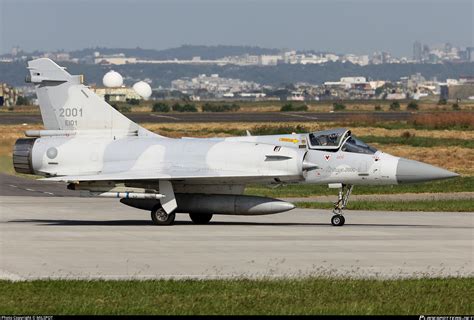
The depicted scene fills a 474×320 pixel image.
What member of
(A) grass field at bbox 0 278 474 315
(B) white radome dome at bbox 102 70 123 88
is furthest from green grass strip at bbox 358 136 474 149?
(B) white radome dome at bbox 102 70 123 88

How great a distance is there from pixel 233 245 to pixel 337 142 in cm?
562

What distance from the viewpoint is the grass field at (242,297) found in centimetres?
1442

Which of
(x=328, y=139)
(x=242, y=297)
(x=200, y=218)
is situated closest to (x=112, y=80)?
(x=200, y=218)

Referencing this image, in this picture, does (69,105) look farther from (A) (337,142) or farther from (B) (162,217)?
(A) (337,142)

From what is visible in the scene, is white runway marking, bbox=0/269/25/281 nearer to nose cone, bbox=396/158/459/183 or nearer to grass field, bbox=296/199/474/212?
nose cone, bbox=396/158/459/183

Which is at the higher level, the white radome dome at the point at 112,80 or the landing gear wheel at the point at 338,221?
the landing gear wheel at the point at 338,221

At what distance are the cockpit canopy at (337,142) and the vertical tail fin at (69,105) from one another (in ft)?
14.5

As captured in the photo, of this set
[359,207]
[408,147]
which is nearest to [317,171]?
[359,207]

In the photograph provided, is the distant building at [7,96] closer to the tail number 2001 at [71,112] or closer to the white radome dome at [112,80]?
the white radome dome at [112,80]

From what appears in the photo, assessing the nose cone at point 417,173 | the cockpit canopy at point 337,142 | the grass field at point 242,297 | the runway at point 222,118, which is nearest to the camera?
the grass field at point 242,297

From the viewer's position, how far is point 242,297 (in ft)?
50.5

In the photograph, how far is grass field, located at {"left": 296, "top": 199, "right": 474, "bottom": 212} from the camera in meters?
31.8

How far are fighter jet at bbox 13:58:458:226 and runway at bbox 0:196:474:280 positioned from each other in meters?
0.62

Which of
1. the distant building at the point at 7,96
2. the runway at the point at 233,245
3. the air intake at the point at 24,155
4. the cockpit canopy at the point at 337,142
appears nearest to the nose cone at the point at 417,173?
the cockpit canopy at the point at 337,142
